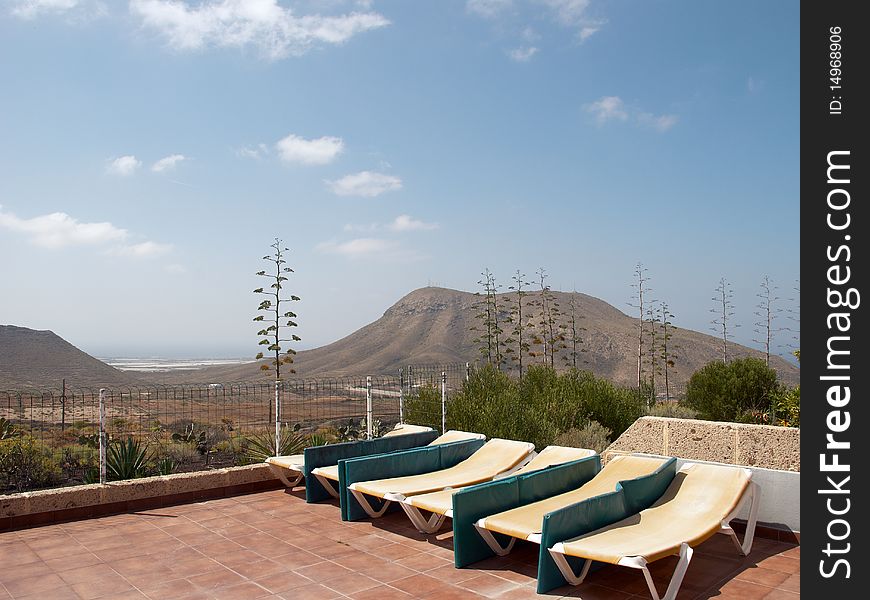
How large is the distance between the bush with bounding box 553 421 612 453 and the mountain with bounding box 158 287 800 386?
37.1m

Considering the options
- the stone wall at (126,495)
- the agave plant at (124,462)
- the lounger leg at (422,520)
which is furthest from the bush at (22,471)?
the lounger leg at (422,520)

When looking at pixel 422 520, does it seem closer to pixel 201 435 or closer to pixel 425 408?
pixel 425 408

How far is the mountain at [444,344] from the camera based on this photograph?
51906 millimetres

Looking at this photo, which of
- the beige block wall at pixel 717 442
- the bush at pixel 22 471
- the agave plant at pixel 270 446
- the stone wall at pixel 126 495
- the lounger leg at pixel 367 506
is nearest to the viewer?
the beige block wall at pixel 717 442

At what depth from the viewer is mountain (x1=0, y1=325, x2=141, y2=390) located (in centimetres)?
3591

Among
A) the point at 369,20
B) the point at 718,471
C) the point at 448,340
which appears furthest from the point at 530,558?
the point at 448,340

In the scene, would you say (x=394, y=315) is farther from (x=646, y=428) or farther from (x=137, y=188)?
(x=646, y=428)

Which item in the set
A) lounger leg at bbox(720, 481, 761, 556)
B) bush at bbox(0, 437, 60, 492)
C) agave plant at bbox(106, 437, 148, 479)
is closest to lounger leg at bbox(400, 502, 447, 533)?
lounger leg at bbox(720, 481, 761, 556)

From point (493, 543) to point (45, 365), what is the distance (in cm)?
4208

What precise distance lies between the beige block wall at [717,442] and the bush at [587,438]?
1.78m

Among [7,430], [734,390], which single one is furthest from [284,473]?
[734,390]

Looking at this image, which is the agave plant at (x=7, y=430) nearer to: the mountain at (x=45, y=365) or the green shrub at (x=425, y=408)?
the green shrub at (x=425, y=408)

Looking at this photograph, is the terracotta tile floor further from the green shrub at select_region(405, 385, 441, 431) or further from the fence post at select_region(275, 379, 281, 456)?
the green shrub at select_region(405, 385, 441, 431)

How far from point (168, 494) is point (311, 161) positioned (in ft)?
30.2
